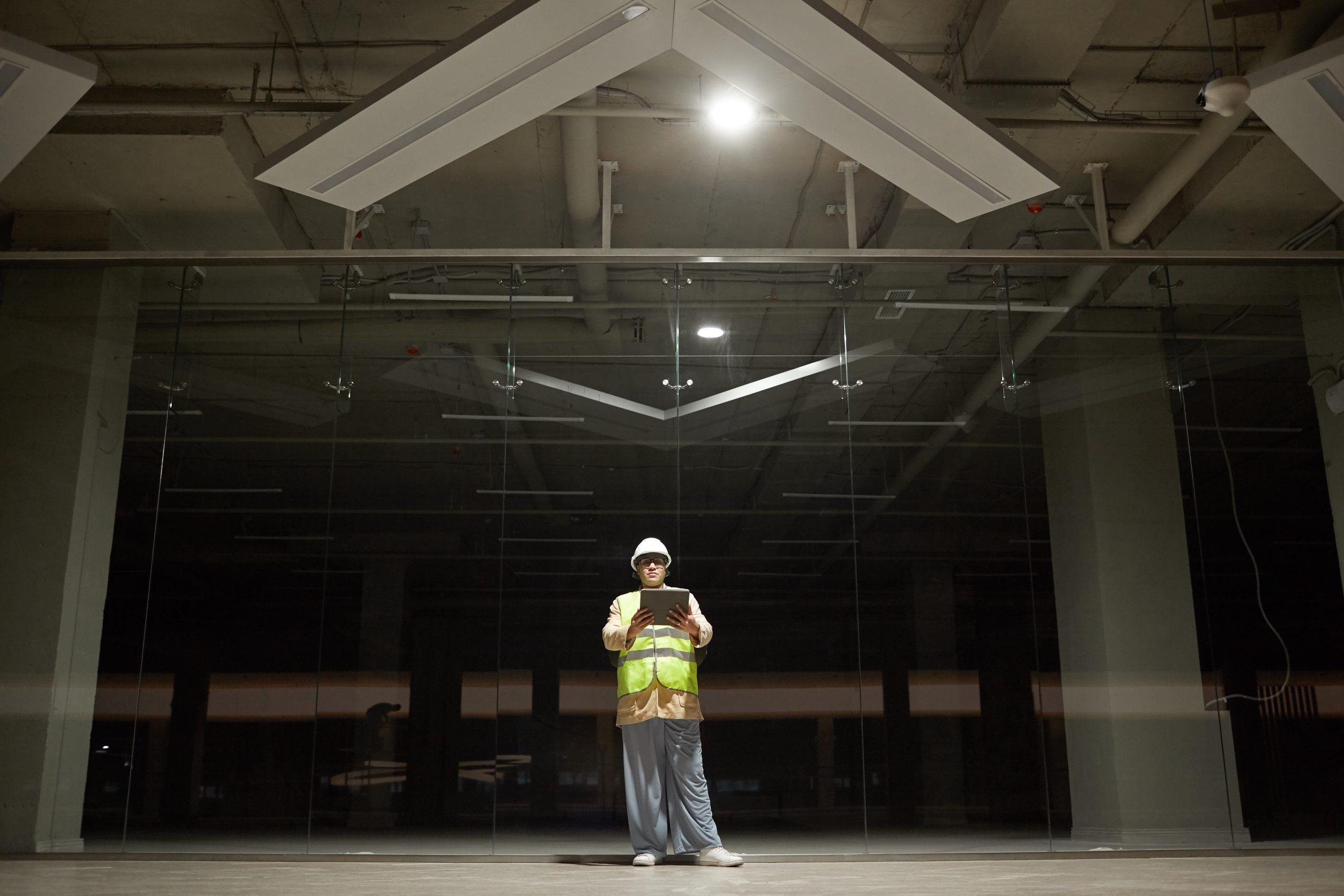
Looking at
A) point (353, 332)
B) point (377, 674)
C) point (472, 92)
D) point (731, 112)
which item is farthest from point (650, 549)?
point (353, 332)

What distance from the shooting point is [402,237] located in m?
6.70

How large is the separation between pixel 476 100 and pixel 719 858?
10.9ft

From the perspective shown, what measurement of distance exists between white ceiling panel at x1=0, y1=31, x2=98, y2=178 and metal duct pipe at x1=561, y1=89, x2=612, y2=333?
2220 mm

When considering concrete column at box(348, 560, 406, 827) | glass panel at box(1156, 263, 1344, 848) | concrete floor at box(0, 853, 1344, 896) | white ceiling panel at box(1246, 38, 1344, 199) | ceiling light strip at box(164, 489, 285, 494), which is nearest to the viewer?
concrete floor at box(0, 853, 1344, 896)

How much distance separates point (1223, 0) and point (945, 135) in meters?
1.73

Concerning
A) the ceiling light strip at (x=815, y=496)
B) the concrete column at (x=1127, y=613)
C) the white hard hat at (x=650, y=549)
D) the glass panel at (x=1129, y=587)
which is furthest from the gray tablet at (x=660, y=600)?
the concrete column at (x=1127, y=613)

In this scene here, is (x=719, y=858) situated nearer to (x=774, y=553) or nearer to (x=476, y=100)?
(x=774, y=553)

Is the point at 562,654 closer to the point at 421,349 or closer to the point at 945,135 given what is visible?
the point at 421,349

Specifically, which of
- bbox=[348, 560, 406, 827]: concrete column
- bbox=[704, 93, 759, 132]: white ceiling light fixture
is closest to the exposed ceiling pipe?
bbox=[704, 93, 759, 132]: white ceiling light fixture

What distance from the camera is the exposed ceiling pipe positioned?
5.34 m

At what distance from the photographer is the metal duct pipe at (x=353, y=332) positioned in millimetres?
6297

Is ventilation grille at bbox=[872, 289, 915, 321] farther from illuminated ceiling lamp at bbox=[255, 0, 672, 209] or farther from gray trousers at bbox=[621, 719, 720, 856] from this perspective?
gray trousers at bbox=[621, 719, 720, 856]

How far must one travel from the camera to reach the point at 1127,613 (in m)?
6.00

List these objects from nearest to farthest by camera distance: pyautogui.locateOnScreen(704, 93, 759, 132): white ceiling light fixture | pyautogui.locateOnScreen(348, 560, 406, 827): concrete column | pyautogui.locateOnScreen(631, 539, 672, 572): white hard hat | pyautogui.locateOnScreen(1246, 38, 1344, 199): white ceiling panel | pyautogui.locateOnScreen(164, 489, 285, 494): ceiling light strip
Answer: pyautogui.locateOnScreen(1246, 38, 1344, 199): white ceiling panel
pyautogui.locateOnScreen(631, 539, 672, 572): white hard hat
pyautogui.locateOnScreen(704, 93, 759, 132): white ceiling light fixture
pyautogui.locateOnScreen(348, 560, 406, 827): concrete column
pyautogui.locateOnScreen(164, 489, 285, 494): ceiling light strip
